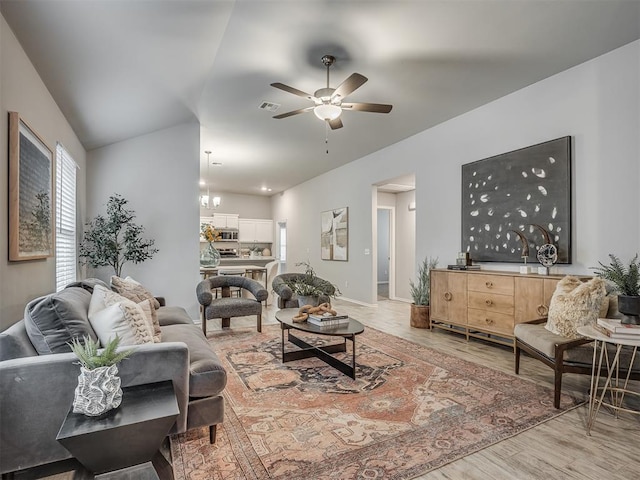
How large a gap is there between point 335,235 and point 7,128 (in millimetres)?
6167

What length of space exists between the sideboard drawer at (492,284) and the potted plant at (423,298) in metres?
0.76

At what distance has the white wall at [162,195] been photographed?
486 cm

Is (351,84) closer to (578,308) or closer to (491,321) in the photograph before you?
(578,308)

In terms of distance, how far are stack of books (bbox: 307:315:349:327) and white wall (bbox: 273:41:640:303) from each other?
2223 millimetres

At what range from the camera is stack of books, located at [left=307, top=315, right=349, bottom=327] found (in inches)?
124

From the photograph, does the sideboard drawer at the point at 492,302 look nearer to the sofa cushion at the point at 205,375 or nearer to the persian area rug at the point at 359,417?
the persian area rug at the point at 359,417

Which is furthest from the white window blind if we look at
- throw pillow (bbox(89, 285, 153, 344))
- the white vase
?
the white vase

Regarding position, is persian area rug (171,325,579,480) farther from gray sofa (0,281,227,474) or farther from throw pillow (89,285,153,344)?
throw pillow (89,285,153,344)

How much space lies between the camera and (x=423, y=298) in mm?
4980

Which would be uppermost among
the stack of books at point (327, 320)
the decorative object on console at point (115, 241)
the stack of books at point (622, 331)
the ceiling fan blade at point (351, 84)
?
the ceiling fan blade at point (351, 84)

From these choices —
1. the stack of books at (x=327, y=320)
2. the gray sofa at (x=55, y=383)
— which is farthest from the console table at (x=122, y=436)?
the stack of books at (x=327, y=320)

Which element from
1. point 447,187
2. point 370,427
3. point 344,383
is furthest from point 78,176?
point 447,187

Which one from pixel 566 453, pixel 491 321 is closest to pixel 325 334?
pixel 566 453

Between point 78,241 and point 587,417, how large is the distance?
5.46 m
